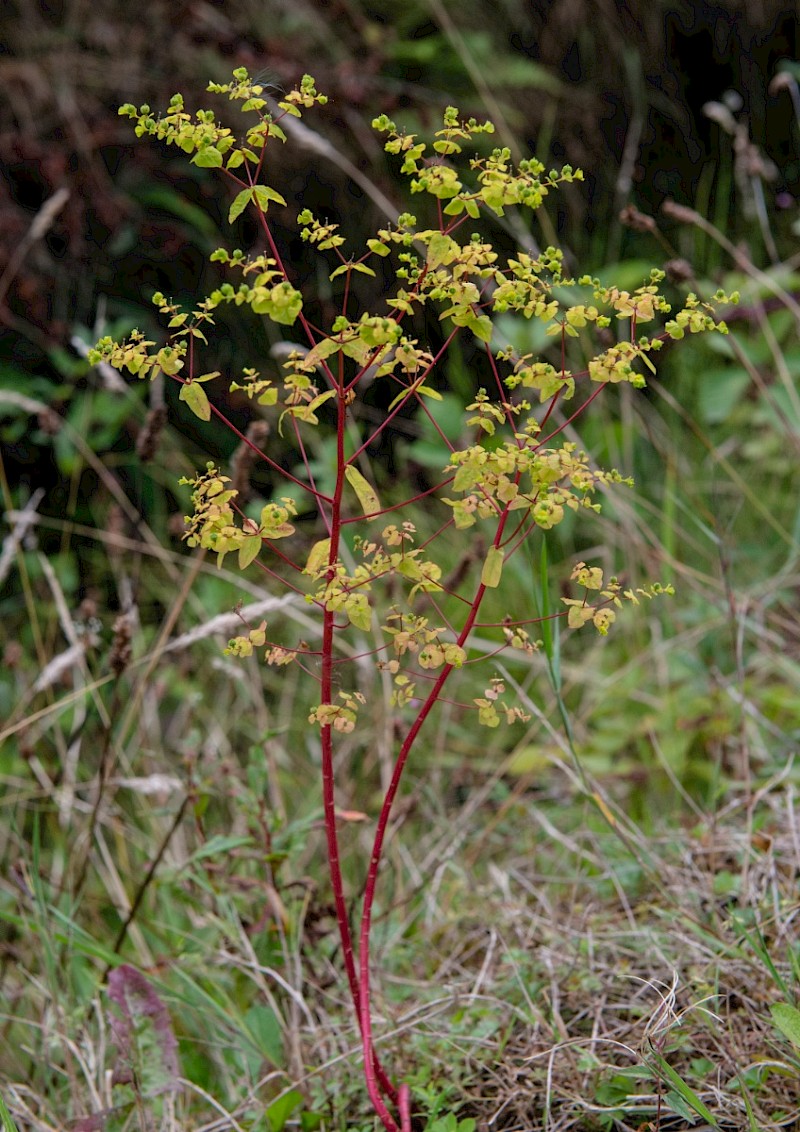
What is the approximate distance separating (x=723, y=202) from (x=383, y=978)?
2164mm

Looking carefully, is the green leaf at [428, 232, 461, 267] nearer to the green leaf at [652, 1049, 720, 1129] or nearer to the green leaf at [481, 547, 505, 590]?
the green leaf at [481, 547, 505, 590]

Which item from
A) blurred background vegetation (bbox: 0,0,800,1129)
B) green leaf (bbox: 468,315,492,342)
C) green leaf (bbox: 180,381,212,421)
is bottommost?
blurred background vegetation (bbox: 0,0,800,1129)

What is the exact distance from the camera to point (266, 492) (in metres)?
3.45

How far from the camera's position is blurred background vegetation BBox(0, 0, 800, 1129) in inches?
59.2

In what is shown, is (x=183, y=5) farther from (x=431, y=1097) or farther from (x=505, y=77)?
(x=431, y=1097)

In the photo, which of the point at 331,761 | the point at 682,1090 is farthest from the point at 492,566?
the point at 682,1090

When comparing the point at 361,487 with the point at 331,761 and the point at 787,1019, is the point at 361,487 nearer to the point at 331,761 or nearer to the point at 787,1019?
the point at 331,761

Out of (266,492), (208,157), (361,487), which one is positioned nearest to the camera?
(208,157)

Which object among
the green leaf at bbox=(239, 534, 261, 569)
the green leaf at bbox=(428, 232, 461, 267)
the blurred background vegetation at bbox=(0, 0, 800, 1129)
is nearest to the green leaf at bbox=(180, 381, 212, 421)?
the green leaf at bbox=(239, 534, 261, 569)

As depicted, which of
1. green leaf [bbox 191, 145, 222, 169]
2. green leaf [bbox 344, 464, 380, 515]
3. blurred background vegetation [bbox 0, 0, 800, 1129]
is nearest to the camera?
green leaf [bbox 191, 145, 222, 169]

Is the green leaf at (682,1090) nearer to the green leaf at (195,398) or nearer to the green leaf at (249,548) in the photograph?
the green leaf at (249,548)

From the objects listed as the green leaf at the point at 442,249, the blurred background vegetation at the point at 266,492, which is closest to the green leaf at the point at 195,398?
the green leaf at the point at 442,249

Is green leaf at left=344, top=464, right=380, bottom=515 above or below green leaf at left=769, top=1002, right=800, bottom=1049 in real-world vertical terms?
above

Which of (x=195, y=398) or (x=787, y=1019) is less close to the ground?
(x=195, y=398)
